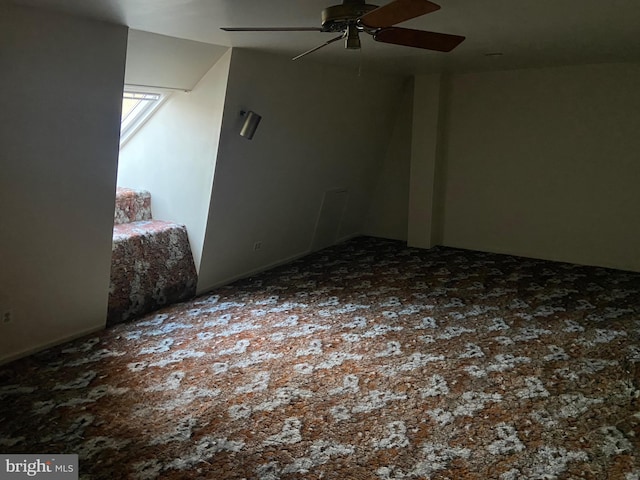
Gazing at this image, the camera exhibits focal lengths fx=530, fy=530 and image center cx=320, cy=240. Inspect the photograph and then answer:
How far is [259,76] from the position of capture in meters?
4.27

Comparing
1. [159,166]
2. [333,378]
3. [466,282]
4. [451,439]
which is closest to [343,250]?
[466,282]

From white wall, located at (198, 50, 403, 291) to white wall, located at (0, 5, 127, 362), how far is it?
3.26ft

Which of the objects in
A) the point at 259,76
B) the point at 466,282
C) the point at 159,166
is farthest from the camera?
the point at 466,282

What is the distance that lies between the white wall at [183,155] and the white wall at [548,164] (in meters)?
3.34

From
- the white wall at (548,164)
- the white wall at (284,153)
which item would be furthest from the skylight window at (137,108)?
the white wall at (548,164)

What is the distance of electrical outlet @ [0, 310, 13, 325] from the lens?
332 centimetres

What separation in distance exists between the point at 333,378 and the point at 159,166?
2.60 metres

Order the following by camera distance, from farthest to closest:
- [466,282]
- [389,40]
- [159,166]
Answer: [466,282]
[159,166]
[389,40]

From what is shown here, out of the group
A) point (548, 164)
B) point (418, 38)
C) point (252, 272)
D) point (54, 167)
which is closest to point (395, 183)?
point (548, 164)

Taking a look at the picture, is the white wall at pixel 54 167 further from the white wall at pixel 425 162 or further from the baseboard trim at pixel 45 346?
the white wall at pixel 425 162

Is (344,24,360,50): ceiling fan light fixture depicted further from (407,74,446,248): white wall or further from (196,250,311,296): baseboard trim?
(407,74,446,248): white wall

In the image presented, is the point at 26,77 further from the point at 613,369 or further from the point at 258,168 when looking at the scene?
the point at 613,369

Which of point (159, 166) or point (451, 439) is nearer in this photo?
point (451, 439)

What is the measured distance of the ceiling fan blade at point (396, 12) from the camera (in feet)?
6.58
